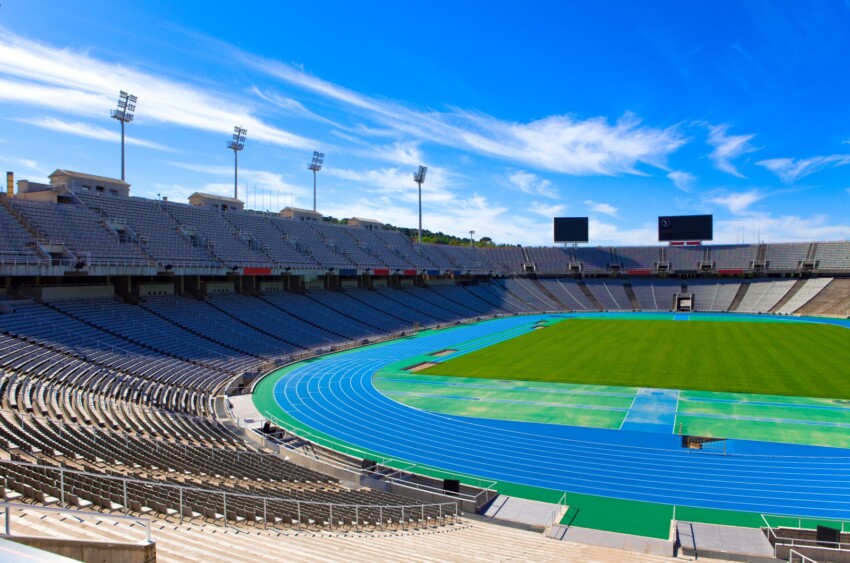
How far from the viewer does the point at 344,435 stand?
2084 centimetres

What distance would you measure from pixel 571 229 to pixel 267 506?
247 feet

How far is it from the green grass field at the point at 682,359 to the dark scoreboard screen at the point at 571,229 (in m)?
30.6

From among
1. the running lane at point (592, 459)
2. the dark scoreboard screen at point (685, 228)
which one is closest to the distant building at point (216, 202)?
the running lane at point (592, 459)

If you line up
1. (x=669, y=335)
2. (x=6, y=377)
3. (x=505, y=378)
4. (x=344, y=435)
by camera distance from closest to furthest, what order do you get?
(x=6, y=377) → (x=344, y=435) → (x=505, y=378) → (x=669, y=335)

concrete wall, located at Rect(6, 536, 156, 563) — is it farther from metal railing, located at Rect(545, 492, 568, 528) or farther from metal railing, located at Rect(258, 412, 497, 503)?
metal railing, located at Rect(545, 492, 568, 528)

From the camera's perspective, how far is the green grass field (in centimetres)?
2864

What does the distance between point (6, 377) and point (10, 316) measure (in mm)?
8814

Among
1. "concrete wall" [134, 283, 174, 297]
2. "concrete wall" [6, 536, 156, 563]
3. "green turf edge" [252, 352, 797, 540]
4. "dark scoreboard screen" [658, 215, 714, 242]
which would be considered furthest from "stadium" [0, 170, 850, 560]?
"dark scoreboard screen" [658, 215, 714, 242]

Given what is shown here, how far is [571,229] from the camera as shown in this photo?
80.9 meters

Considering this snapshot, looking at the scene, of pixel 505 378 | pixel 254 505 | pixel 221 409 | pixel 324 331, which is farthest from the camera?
pixel 324 331

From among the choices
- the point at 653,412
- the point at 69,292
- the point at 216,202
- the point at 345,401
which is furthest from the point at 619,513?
the point at 216,202

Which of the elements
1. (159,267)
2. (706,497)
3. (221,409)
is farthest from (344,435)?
(159,267)

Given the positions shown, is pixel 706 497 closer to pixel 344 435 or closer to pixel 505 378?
pixel 344 435

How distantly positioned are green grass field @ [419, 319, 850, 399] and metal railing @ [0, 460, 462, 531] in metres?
18.2
